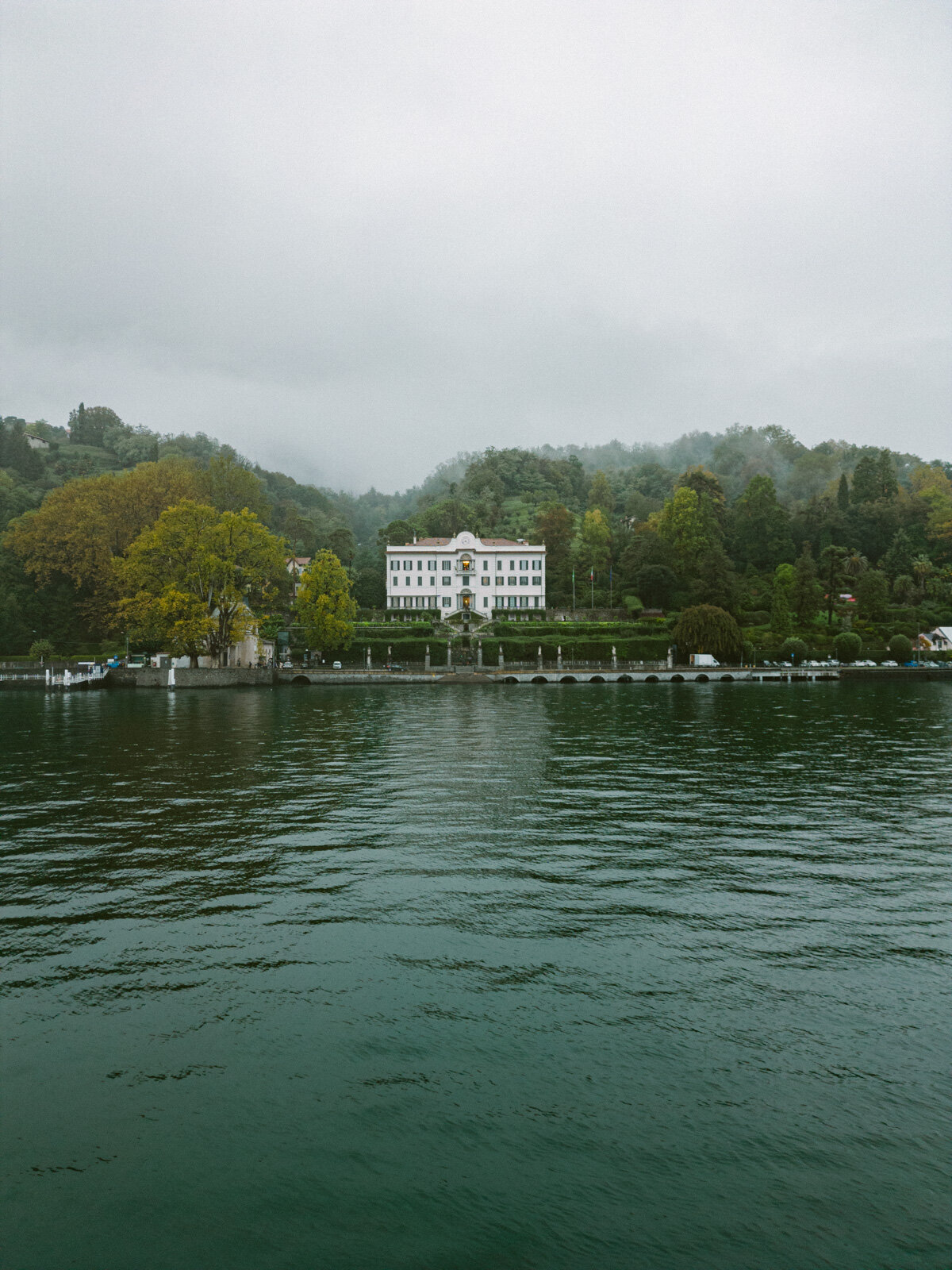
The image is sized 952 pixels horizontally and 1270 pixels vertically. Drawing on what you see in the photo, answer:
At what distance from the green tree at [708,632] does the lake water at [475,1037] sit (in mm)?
69651

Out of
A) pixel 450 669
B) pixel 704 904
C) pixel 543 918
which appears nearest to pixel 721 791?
pixel 704 904

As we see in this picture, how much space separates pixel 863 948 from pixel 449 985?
5270mm

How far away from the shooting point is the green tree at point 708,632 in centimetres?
8700

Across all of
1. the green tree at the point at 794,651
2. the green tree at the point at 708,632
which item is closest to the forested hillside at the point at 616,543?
the green tree at the point at 794,651

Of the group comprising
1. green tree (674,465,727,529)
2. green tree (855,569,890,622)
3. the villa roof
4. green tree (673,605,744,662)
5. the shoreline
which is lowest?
the shoreline

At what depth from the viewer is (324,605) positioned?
81.6 meters

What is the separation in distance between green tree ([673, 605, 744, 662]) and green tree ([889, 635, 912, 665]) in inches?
718

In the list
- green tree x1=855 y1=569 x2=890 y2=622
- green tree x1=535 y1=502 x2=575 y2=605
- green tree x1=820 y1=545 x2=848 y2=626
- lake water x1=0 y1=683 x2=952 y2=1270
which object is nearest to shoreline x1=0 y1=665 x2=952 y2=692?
green tree x1=820 y1=545 x2=848 y2=626

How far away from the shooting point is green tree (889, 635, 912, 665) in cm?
9094

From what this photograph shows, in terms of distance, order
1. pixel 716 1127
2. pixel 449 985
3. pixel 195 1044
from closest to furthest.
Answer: pixel 716 1127
pixel 195 1044
pixel 449 985

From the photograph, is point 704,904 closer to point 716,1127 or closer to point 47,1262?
point 716,1127

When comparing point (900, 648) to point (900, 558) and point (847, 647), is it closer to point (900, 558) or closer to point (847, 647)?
point (847, 647)

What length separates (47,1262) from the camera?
16.1ft

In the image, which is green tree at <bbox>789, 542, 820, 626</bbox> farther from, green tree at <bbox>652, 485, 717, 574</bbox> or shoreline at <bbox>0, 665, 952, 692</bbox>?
shoreline at <bbox>0, 665, 952, 692</bbox>
